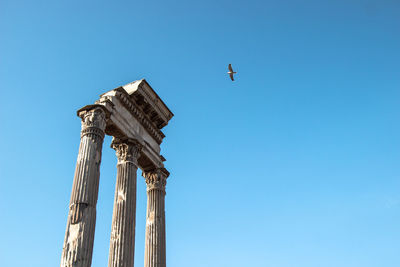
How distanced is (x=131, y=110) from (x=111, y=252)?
24.8 feet

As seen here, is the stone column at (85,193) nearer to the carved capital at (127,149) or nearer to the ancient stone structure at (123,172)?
the ancient stone structure at (123,172)

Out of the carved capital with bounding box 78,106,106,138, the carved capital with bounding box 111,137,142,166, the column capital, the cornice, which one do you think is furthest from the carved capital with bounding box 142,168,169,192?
the carved capital with bounding box 78,106,106,138

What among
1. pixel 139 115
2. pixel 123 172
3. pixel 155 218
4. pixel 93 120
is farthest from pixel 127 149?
pixel 155 218

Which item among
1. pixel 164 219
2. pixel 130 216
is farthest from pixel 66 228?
pixel 164 219

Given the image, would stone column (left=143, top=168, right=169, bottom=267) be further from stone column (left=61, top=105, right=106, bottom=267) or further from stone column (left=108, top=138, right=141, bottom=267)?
stone column (left=61, top=105, right=106, bottom=267)

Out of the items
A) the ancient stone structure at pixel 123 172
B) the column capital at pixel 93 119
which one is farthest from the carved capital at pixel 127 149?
the column capital at pixel 93 119

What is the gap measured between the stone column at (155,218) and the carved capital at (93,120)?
5546 mm

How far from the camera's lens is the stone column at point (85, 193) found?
49.0 feet

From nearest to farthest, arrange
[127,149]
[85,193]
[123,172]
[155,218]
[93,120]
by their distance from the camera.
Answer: [85,193], [93,120], [123,172], [127,149], [155,218]

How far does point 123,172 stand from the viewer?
20.1 meters

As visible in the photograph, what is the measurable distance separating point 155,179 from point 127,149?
320 cm

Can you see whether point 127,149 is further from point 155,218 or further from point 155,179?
point 155,218

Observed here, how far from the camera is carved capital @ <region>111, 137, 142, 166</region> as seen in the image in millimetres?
20578

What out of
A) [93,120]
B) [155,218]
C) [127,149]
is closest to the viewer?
[93,120]
